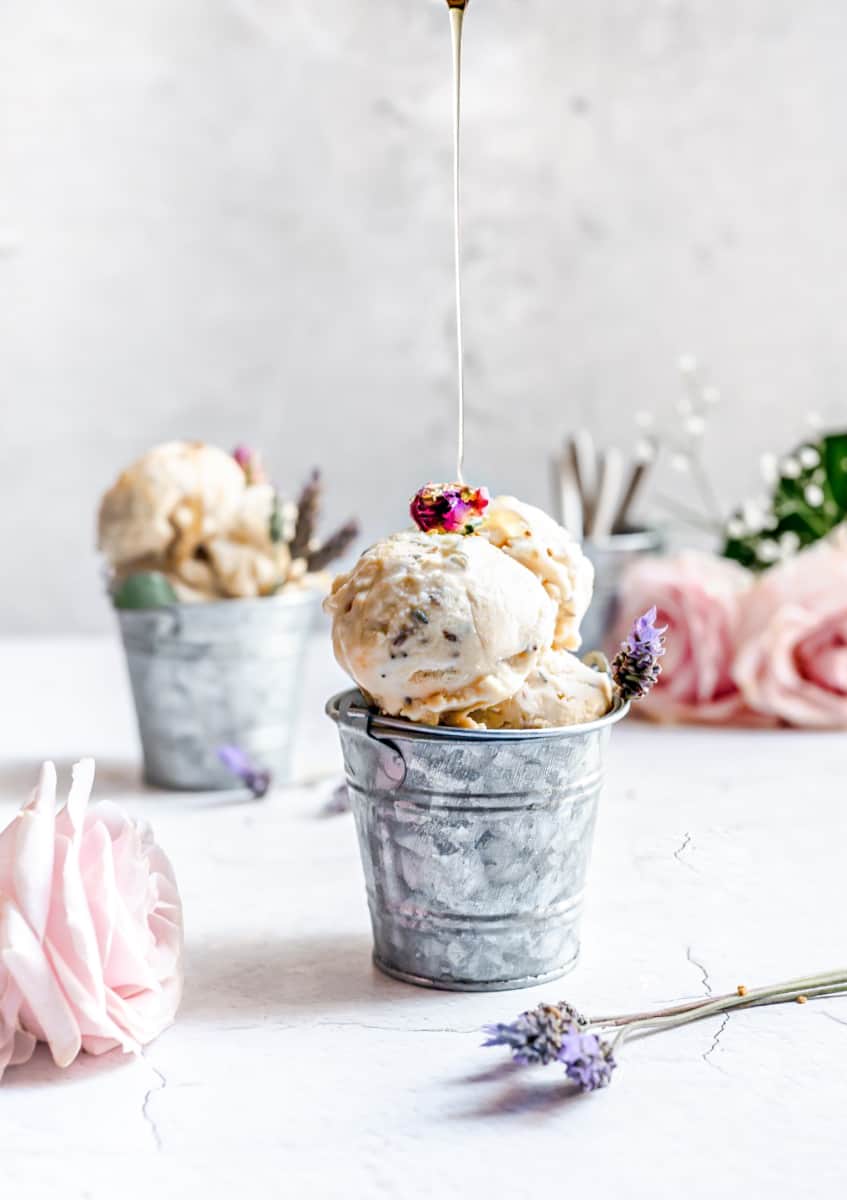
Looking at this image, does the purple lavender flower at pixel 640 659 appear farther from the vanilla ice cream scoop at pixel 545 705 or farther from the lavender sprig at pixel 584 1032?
the lavender sprig at pixel 584 1032

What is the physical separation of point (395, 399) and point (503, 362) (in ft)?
0.66

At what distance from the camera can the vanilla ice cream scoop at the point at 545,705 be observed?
1.01 metres

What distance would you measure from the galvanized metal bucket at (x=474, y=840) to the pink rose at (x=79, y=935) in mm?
158

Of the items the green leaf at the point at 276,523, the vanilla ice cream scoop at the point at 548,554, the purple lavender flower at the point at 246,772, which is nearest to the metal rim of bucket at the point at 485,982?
the vanilla ice cream scoop at the point at 548,554

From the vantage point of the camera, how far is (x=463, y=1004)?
3.23 feet

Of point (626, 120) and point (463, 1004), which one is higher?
point (626, 120)

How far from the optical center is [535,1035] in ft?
2.77

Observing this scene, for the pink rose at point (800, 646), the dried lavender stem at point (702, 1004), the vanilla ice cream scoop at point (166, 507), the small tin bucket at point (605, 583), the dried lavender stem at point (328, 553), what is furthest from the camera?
the small tin bucket at point (605, 583)

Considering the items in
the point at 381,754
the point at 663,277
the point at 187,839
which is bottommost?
the point at 187,839

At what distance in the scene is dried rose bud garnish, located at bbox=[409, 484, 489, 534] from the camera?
3.30 feet

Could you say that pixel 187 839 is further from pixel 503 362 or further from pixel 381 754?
pixel 503 362

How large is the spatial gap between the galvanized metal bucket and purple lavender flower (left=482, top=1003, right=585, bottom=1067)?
0.14 metres

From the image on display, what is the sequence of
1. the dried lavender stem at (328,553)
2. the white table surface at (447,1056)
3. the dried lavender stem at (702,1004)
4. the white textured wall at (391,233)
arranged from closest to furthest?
the white table surface at (447,1056) < the dried lavender stem at (702,1004) < the dried lavender stem at (328,553) < the white textured wall at (391,233)

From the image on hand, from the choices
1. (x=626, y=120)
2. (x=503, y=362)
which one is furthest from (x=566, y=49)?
(x=503, y=362)
